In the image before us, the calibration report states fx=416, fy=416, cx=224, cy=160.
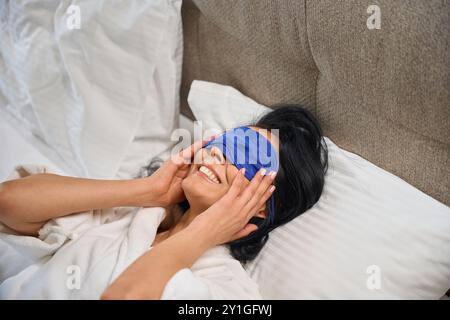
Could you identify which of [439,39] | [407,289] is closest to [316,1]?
[439,39]

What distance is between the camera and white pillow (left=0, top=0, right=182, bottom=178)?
4.17ft

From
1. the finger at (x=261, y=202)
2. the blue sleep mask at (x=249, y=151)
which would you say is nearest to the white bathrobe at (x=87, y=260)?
the finger at (x=261, y=202)

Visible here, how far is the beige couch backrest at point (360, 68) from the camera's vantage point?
78 cm

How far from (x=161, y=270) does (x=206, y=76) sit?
30.3 inches

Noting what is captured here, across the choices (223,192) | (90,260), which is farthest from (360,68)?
(90,260)

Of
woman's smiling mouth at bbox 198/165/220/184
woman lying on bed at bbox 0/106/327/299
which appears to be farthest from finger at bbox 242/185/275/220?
woman's smiling mouth at bbox 198/165/220/184

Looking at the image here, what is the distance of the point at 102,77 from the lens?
51.9 inches

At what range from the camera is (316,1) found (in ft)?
3.03

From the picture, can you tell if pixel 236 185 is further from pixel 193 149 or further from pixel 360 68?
pixel 360 68

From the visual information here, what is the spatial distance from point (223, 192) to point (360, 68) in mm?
409

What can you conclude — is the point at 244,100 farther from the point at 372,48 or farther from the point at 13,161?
the point at 13,161

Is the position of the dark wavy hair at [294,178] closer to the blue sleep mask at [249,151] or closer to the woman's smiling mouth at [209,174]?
the blue sleep mask at [249,151]

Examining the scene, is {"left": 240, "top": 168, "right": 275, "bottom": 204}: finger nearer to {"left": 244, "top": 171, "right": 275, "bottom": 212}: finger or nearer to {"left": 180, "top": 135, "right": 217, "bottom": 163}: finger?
{"left": 244, "top": 171, "right": 275, "bottom": 212}: finger

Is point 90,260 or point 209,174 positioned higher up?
point 209,174
